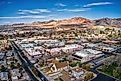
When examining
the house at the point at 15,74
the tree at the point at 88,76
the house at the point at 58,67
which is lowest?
the tree at the point at 88,76

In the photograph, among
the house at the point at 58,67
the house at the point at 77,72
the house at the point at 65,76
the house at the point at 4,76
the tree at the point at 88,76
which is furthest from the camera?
the house at the point at 58,67

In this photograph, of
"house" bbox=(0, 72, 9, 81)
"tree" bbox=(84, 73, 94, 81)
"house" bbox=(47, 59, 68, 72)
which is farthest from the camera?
"house" bbox=(47, 59, 68, 72)

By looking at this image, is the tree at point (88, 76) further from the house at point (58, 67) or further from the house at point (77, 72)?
the house at point (58, 67)

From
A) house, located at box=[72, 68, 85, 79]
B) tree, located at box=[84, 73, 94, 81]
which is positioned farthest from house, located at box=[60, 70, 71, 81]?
tree, located at box=[84, 73, 94, 81]

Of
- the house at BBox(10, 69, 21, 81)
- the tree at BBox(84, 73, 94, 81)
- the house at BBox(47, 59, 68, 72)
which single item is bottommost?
the tree at BBox(84, 73, 94, 81)

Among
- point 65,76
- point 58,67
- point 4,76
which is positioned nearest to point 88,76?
point 65,76

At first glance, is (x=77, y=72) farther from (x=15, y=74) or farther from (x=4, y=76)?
(x=4, y=76)

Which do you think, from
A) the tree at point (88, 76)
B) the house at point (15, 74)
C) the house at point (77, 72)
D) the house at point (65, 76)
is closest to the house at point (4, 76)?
the house at point (15, 74)

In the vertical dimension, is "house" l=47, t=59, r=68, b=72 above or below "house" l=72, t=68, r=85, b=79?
above

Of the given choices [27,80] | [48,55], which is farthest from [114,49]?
[27,80]

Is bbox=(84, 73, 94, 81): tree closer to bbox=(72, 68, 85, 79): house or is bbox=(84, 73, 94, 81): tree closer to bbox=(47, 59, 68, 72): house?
bbox=(72, 68, 85, 79): house

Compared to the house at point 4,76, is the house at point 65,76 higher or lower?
lower

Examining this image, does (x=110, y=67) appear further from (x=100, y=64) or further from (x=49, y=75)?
(x=49, y=75)
